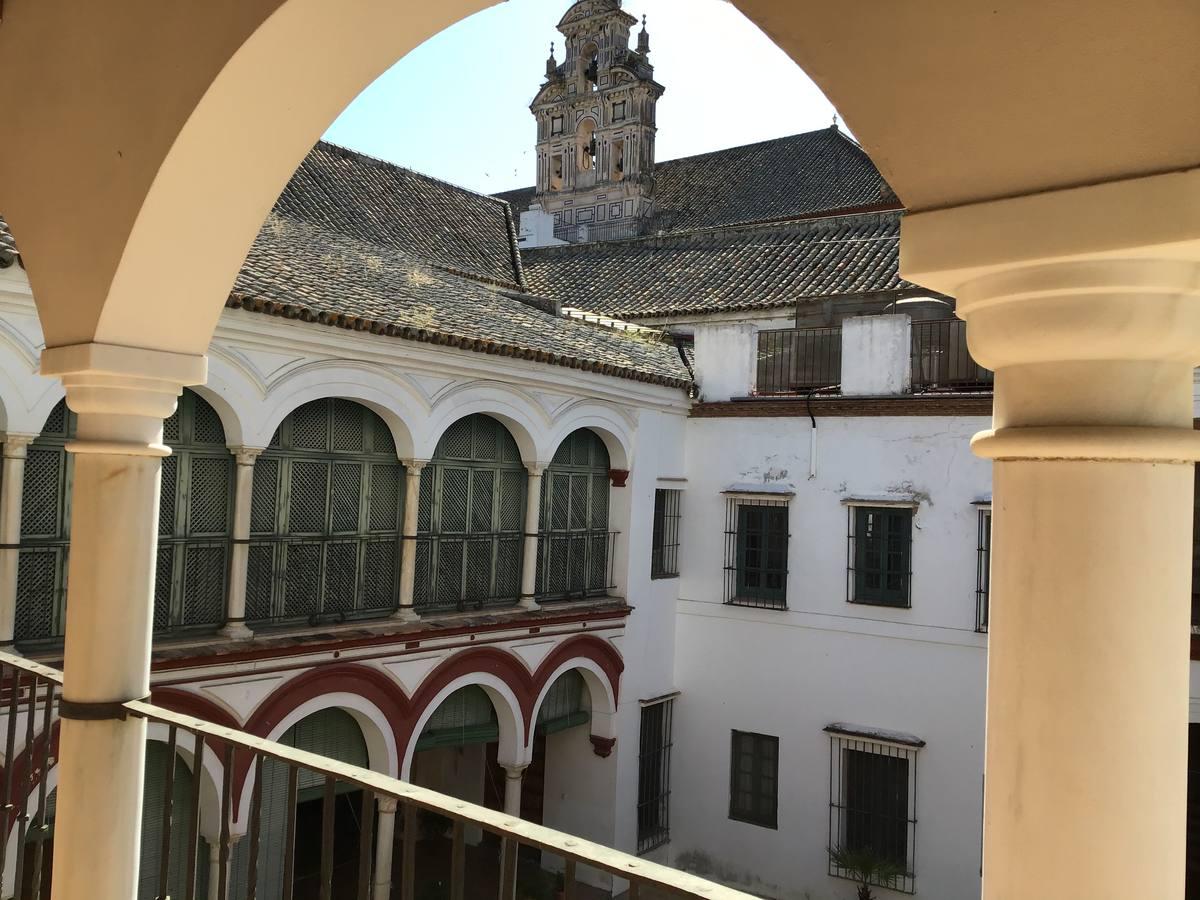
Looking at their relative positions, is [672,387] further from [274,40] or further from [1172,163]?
[1172,163]

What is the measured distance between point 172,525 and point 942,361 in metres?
8.03

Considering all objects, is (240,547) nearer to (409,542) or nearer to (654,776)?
(409,542)

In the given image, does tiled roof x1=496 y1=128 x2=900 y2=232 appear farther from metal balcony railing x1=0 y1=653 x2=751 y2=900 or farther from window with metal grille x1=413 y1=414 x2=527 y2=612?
metal balcony railing x1=0 y1=653 x2=751 y2=900

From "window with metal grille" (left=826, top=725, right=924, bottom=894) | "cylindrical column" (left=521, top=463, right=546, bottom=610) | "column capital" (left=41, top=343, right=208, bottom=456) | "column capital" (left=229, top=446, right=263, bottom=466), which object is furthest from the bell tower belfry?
"column capital" (left=41, top=343, right=208, bottom=456)

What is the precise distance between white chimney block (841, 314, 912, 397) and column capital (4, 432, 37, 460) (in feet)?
26.5

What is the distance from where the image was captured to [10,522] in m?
6.97

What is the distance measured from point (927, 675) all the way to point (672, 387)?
4.26m

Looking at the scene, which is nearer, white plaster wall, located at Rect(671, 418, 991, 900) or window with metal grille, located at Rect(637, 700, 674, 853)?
white plaster wall, located at Rect(671, 418, 991, 900)

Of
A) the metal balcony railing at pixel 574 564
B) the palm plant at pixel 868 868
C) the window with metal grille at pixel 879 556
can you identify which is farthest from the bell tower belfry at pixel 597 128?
the palm plant at pixel 868 868

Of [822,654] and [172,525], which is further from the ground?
[172,525]

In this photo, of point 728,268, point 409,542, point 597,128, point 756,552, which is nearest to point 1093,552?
point 409,542

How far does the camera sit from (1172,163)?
3.90 feet

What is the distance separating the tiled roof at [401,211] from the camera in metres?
15.0

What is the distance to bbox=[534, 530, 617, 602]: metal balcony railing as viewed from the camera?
36.9 feet
